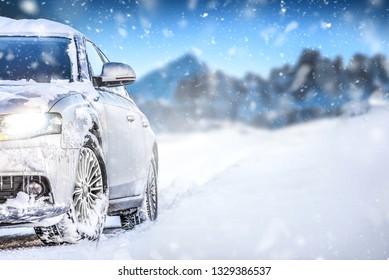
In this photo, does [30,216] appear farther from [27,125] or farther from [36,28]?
[36,28]

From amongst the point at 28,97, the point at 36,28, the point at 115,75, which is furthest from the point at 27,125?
the point at 36,28

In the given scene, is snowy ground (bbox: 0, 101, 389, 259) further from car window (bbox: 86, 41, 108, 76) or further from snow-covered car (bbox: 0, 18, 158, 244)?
car window (bbox: 86, 41, 108, 76)

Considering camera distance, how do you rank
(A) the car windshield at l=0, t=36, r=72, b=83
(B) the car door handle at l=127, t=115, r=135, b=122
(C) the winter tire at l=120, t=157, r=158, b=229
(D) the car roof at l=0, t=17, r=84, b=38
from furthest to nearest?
(C) the winter tire at l=120, t=157, r=158, b=229
(B) the car door handle at l=127, t=115, r=135, b=122
(D) the car roof at l=0, t=17, r=84, b=38
(A) the car windshield at l=0, t=36, r=72, b=83

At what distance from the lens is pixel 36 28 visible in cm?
617

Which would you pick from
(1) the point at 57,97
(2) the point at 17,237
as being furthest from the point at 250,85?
(1) the point at 57,97

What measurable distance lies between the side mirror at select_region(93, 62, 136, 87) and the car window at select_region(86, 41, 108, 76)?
0.88ft

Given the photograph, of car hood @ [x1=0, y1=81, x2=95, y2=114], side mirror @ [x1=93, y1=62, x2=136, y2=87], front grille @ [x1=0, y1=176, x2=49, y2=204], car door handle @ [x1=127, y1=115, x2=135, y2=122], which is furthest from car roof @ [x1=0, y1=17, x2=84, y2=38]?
front grille @ [x1=0, y1=176, x2=49, y2=204]

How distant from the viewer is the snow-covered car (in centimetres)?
457

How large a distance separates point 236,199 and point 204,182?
2293mm

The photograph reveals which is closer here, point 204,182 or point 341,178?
point 341,178

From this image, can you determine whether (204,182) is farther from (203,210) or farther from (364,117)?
(203,210)

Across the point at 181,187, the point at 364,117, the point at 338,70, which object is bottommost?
the point at 181,187

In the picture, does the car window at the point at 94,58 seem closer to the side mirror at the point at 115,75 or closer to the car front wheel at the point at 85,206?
the side mirror at the point at 115,75

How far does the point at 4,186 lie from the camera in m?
4.54
